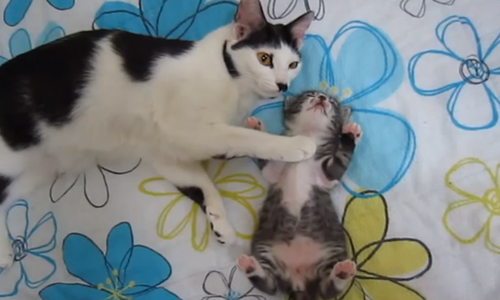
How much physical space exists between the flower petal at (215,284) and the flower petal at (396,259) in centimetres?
24

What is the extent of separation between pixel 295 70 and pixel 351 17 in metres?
0.18

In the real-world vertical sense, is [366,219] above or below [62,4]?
below

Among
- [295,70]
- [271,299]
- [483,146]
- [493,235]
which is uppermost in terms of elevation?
[295,70]

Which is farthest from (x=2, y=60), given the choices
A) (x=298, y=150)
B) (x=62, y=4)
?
(x=298, y=150)

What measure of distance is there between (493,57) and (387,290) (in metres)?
0.50

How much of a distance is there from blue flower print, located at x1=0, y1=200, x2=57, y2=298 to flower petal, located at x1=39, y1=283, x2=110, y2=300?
0.07ft

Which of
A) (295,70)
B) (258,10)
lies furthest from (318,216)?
(258,10)

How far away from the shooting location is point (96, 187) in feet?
4.13

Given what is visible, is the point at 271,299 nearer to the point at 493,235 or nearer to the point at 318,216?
the point at 318,216

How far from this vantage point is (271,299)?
1.15 metres

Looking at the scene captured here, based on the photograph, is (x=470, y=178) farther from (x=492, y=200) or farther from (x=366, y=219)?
(x=366, y=219)

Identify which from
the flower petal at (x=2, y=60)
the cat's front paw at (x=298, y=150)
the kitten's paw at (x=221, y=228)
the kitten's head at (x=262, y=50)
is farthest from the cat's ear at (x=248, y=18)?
the flower petal at (x=2, y=60)

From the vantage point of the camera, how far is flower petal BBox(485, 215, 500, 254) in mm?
1089

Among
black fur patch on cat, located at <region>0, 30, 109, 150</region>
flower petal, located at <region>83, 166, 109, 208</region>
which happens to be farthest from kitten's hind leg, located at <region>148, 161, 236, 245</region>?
black fur patch on cat, located at <region>0, 30, 109, 150</region>
